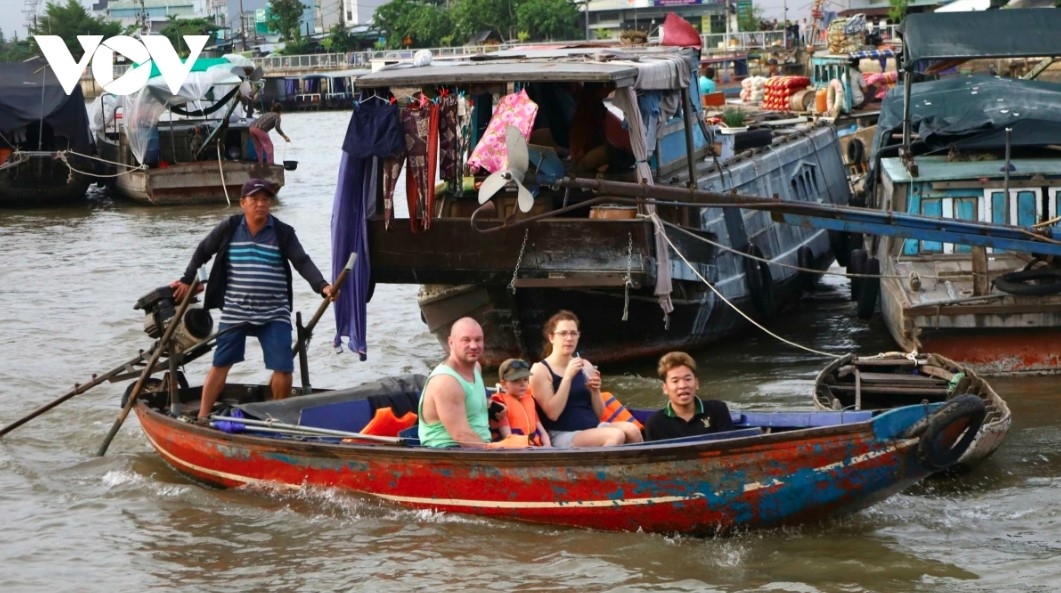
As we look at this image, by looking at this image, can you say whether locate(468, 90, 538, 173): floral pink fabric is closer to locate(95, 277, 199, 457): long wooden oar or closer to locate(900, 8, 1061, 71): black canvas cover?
locate(95, 277, 199, 457): long wooden oar

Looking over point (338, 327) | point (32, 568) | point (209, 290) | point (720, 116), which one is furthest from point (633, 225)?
point (720, 116)

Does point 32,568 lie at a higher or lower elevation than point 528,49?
lower

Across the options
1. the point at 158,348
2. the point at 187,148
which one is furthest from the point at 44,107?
the point at 158,348

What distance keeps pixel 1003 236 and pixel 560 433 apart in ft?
12.3

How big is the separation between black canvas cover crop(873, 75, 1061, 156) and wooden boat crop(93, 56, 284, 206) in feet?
48.9

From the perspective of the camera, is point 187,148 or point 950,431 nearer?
point 950,431

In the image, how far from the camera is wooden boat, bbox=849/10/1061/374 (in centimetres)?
1070

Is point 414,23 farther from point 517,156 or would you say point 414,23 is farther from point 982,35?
point 517,156

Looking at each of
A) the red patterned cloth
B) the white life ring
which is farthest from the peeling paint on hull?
the red patterned cloth

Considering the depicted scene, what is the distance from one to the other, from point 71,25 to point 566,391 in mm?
76105

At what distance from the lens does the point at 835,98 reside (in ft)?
78.7

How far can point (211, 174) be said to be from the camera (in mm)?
26219

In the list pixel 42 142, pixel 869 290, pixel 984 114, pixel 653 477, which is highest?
pixel 984 114

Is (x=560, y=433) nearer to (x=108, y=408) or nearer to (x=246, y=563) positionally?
(x=246, y=563)
